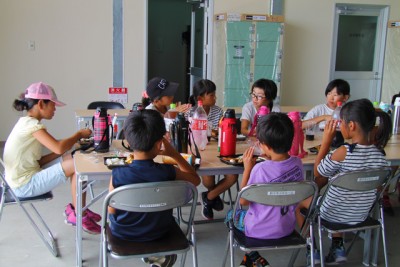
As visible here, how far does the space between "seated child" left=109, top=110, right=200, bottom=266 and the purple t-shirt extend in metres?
0.37

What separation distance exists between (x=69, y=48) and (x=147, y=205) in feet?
15.4

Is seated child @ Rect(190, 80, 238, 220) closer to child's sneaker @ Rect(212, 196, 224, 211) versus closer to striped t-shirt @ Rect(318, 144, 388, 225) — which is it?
child's sneaker @ Rect(212, 196, 224, 211)

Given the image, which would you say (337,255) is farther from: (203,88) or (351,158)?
(203,88)

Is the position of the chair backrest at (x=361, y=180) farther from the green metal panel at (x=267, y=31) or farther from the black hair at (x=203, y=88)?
the green metal panel at (x=267, y=31)

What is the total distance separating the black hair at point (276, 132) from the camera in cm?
204

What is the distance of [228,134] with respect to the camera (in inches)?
97.3

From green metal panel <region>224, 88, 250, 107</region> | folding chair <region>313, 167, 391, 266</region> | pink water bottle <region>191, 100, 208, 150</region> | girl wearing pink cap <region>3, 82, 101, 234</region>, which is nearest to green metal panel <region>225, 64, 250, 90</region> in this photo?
green metal panel <region>224, 88, 250, 107</region>

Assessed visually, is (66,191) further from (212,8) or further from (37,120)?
(212,8)

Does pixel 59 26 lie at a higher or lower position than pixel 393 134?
higher

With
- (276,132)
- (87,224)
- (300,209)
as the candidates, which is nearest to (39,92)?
(87,224)

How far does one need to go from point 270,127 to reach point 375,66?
19.6ft

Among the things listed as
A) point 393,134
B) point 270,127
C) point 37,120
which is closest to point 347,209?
point 270,127

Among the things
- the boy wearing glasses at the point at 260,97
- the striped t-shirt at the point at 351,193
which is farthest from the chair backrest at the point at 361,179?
the boy wearing glasses at the point at 260,97

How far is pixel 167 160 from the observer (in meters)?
2.26
